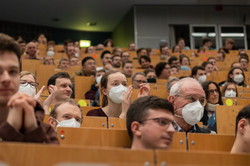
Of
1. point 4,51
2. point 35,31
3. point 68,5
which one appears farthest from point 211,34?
point 4,51

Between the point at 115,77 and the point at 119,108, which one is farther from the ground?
the point at 115,77

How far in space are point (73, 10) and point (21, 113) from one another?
11.4 metres

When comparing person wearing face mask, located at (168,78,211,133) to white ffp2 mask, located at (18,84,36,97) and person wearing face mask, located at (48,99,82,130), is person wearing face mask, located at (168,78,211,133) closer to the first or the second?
person wearing face mask, located at (48,99,82,130)

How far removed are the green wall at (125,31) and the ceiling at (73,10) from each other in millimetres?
221

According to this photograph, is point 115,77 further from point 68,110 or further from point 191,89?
point 68,110

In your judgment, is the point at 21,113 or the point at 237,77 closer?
the point at 21,113

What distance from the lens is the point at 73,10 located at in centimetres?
1209

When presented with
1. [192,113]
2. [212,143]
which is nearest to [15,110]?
[212,143]

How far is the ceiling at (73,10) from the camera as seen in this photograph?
11352 mm

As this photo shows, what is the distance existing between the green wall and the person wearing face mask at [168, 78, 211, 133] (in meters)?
9.44

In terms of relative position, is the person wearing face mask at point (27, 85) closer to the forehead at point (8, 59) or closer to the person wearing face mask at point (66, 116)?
the person wearing face mask at point (66, 116)

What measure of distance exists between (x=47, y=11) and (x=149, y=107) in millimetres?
11413

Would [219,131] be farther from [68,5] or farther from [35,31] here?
[35,31]

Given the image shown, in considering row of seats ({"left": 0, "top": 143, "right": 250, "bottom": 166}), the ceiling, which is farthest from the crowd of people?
the ceiling
